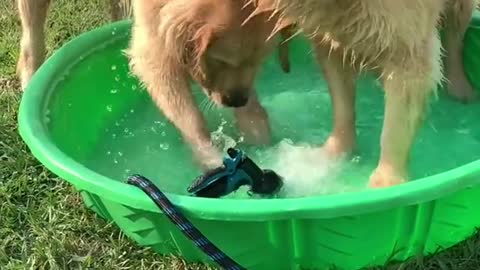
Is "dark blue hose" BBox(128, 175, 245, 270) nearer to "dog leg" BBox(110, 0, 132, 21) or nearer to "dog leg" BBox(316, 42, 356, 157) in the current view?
"dog leg" BBox(316, 42, 356, 157)

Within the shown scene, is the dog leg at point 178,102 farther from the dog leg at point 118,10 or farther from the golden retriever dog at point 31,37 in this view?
the dog leg at point 118,10

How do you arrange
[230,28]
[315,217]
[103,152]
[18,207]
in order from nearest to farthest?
1. [315,217]
2. [230,28]
3. [18,207]
4. [103,152]

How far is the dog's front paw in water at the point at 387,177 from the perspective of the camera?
2.90 m

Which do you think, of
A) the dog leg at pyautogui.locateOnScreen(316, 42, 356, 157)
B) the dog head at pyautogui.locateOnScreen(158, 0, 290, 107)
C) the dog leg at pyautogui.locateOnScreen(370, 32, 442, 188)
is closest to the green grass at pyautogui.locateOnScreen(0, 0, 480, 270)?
the dog leg at pyautogui.locateOnScreen(370, 32, 442, 188)

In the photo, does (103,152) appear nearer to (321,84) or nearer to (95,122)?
(95,122)

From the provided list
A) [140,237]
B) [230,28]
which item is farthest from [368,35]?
[140,237]

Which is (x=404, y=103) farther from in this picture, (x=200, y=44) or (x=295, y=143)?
(x=295, y=143)

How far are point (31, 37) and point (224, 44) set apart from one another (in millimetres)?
1504

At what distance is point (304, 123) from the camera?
3.71m

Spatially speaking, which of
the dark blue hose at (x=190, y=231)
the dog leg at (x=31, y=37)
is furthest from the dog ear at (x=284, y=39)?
the dog leg at (x=31, y=37)

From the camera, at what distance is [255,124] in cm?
350

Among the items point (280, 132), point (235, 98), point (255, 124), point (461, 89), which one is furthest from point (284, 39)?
point (461, 89)

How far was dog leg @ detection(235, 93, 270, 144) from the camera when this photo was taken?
137 inches

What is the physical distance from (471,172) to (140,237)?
3.26ft
